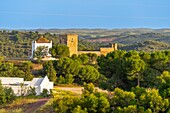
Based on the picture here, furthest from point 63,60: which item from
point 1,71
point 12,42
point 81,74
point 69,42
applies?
point 12,42

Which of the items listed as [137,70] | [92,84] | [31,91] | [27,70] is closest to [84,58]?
[27,70]

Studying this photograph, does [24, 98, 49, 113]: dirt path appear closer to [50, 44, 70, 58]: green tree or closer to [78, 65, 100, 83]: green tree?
[78, 65, 100, 83]: green tree

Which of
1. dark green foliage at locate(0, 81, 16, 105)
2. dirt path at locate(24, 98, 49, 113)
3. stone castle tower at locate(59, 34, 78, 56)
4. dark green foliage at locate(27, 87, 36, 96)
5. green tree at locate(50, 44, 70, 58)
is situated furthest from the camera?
stone castle tower at locate(59, 34, 78, 56)

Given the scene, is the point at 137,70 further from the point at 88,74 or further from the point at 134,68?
the point at 88,74

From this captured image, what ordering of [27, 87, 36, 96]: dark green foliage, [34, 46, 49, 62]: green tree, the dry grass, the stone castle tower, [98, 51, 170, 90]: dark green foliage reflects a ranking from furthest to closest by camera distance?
the stone castle tower → [34, 46, 49, 62]: green tree → [27, 87, 36, 96]: dark green foliage → [98, 51, 170, 90]: dark green foliage → the dry grass

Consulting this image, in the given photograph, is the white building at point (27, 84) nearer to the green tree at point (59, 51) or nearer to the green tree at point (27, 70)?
the green tree at point (27, 70)

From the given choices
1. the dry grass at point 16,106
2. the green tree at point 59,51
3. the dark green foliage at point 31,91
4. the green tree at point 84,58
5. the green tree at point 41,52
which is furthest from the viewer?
the green tree at point 59,51

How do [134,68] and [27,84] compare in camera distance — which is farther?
[27,84]

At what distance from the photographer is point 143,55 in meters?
29.2

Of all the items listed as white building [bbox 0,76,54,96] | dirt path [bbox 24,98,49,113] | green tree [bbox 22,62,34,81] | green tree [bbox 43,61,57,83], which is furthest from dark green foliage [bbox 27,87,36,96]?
green tree [bbox 43,61,57,83]

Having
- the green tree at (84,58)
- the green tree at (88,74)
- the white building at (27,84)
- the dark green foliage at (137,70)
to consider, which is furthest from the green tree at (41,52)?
the dark green foliage at (137,70)

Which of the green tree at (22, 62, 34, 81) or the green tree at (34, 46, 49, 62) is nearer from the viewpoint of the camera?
the green tree at (22, 62, 34, 81)

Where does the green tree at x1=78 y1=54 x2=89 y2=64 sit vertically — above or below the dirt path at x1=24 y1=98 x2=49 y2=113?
above

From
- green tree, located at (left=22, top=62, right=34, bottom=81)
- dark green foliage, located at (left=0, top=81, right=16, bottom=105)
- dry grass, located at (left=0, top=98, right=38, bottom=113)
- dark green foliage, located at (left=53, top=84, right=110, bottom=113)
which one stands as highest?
green tree, located at (left=22, top=62, right=34, bottom=81)
